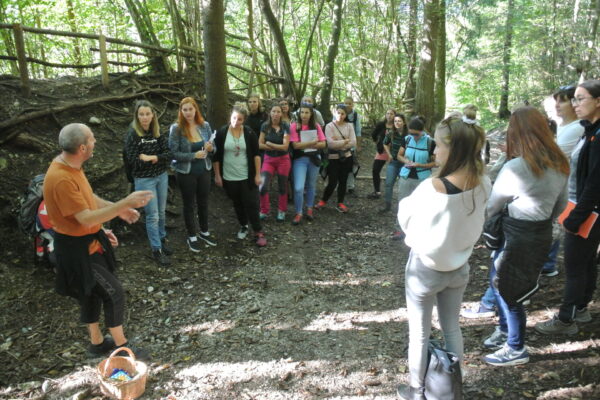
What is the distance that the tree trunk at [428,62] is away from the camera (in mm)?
10805

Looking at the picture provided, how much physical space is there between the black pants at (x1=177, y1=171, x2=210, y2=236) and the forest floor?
39cm

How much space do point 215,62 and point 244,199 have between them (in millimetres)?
2371

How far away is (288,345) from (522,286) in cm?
197

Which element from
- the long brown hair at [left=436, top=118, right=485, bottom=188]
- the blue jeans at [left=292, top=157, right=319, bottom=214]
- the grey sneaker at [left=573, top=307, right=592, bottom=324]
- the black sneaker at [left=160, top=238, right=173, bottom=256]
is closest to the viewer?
the long brown hair at [left=436, top=118, right=485, bottom=188]

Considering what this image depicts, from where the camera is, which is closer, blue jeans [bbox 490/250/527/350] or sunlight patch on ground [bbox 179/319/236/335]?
blue jeans [bbox 490/250/527/350]

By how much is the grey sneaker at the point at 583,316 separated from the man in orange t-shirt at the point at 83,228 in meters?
3.73

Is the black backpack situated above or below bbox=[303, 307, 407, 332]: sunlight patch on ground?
above

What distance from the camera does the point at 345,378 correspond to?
10.3 feet

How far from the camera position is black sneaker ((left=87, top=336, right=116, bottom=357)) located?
339 cm

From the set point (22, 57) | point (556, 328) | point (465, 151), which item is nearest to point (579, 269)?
point (556, 328)

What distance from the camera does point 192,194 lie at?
5285mm

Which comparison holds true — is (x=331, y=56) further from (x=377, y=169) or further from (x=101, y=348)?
(x=101, y=348)

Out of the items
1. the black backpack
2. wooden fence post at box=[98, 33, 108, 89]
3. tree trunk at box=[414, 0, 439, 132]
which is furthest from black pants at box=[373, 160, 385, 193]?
the black backpack

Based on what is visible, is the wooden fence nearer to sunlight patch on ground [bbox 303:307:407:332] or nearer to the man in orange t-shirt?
the man in orange t-shirt
